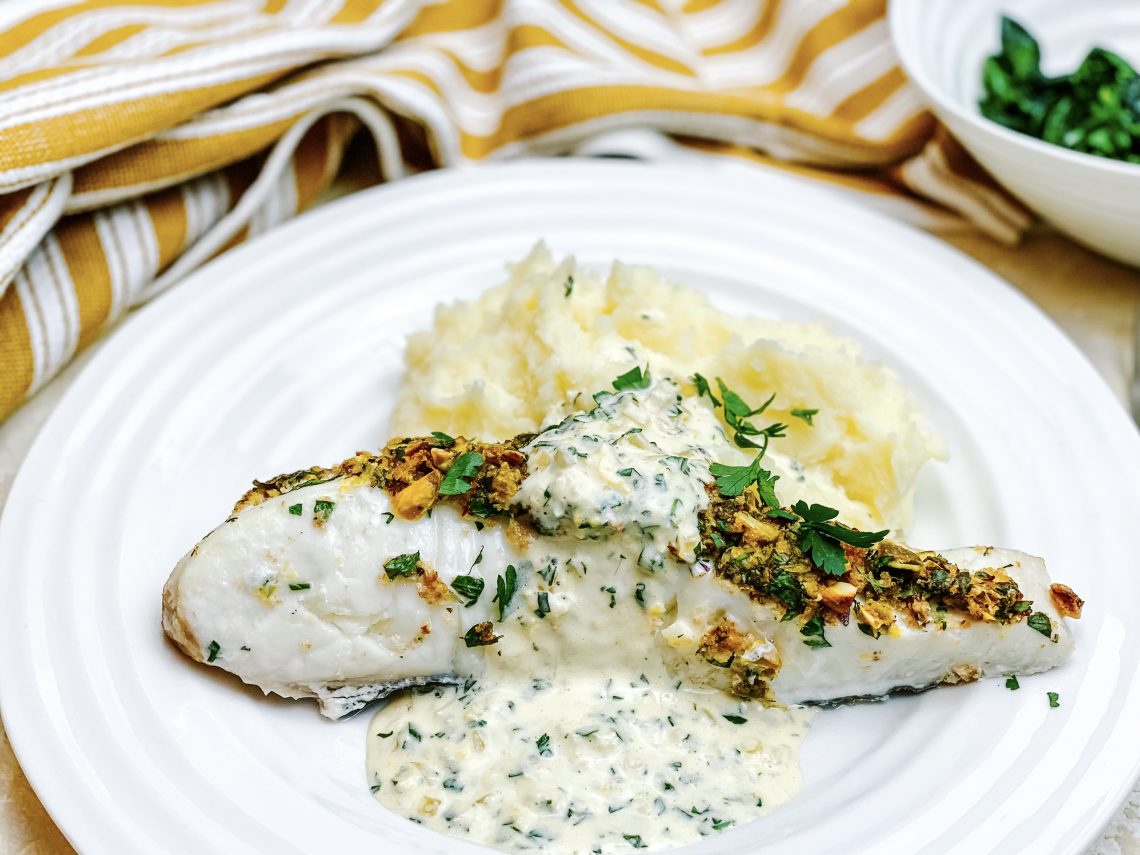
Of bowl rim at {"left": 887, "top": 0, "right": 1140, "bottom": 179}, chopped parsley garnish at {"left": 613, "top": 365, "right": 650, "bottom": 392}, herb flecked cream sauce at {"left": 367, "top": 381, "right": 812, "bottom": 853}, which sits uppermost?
bowl rim at {"left": 887, "top": 0, "right": 1140, "bottom": 179}

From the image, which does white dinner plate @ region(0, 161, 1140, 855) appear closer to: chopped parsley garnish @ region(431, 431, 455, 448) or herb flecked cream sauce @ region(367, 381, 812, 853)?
herb flecked cream sauce @ region(367, 381, 812, 853)

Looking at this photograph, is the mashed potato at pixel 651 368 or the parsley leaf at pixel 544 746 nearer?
the parsley leaf at pixel 544 746

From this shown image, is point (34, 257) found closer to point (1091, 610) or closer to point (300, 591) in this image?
point (300, 591)

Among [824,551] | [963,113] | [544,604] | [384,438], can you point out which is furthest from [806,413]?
[963,113]

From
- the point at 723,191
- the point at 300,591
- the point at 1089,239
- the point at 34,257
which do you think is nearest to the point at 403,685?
the point at 300,591

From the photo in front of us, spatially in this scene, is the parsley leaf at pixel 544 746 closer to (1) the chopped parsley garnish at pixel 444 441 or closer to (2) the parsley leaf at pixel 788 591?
(2) the parsley leaf at pixel 788 591

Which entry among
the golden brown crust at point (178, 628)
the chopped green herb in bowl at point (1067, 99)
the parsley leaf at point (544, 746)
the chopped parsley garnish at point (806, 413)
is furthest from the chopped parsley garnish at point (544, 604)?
the chopped green herb in bowl at point (1067, 99)

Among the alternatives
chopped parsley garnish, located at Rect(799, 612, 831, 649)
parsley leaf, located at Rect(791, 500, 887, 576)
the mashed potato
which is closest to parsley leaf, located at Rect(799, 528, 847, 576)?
parsley leaf, located at Rect(791, 500, 887, 576)
